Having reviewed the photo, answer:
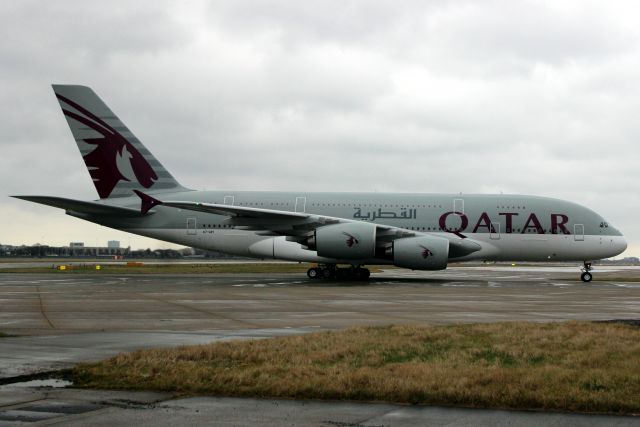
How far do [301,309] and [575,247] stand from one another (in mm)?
21593

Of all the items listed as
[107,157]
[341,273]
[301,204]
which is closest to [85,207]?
[107,157]

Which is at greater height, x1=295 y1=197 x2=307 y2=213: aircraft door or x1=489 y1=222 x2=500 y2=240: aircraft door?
x1=295 y1=197 x2=307 y2=213: aircraft door

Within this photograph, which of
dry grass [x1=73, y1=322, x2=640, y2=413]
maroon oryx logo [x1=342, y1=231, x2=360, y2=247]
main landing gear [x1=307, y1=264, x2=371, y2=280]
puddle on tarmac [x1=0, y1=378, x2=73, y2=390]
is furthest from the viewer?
main landing gear [x1=307, y1=264, x2=371, y2=280]

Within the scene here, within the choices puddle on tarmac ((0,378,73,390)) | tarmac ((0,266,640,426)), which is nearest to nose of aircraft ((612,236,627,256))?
tarmac ((0,266,640,426))

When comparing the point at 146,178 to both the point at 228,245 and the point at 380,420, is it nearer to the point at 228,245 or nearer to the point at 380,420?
the point at 228,245

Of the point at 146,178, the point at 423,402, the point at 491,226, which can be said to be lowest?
the point at 423,402

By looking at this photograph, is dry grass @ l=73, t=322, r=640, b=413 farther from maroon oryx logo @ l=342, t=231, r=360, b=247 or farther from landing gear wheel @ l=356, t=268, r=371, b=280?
landing gear wheel @ l=356, t=268, r=371, b=280

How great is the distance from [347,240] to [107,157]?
1388 cm

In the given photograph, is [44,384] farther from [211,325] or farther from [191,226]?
[191,226]

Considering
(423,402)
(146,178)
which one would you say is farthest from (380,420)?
(146,178)

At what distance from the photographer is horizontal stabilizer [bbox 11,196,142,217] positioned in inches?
1252

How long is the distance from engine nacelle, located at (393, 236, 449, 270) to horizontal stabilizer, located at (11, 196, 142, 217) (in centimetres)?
1345

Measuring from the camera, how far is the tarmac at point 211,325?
6.45 meters

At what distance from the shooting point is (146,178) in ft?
121
